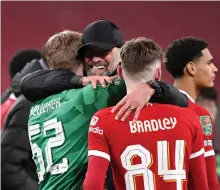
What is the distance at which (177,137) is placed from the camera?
2.69 m

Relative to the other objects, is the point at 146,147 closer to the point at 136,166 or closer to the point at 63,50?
the point at 136,166

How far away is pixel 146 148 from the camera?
2678 mm

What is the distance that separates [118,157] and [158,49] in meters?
0.46

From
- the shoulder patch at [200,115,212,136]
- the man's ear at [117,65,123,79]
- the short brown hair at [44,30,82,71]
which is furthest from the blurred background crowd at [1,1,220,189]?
the man's ear at [117,65,123,79]

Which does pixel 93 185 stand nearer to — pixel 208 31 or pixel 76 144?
pixel 76 144

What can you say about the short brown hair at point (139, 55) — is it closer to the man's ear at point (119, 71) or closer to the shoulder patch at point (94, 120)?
the man's ear at point (119, 71)

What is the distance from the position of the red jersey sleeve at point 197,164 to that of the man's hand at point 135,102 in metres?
0.21

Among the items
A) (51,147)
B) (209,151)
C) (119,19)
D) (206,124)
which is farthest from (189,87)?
(119,19)

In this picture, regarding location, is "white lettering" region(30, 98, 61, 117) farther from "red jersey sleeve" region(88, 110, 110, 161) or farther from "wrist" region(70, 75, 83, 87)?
"red jersey sleeve" region(88, 110, 110, 161)

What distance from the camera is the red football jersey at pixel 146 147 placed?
8.78 ft

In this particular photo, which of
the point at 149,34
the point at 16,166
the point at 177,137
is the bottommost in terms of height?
the point at 149,34

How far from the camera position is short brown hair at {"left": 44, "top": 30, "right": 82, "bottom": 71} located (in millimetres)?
3074

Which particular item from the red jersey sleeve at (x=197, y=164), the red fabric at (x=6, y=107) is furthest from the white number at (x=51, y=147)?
the red fabric at (x=6, y=107)

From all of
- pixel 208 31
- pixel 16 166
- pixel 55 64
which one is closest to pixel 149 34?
pixel 208 31
